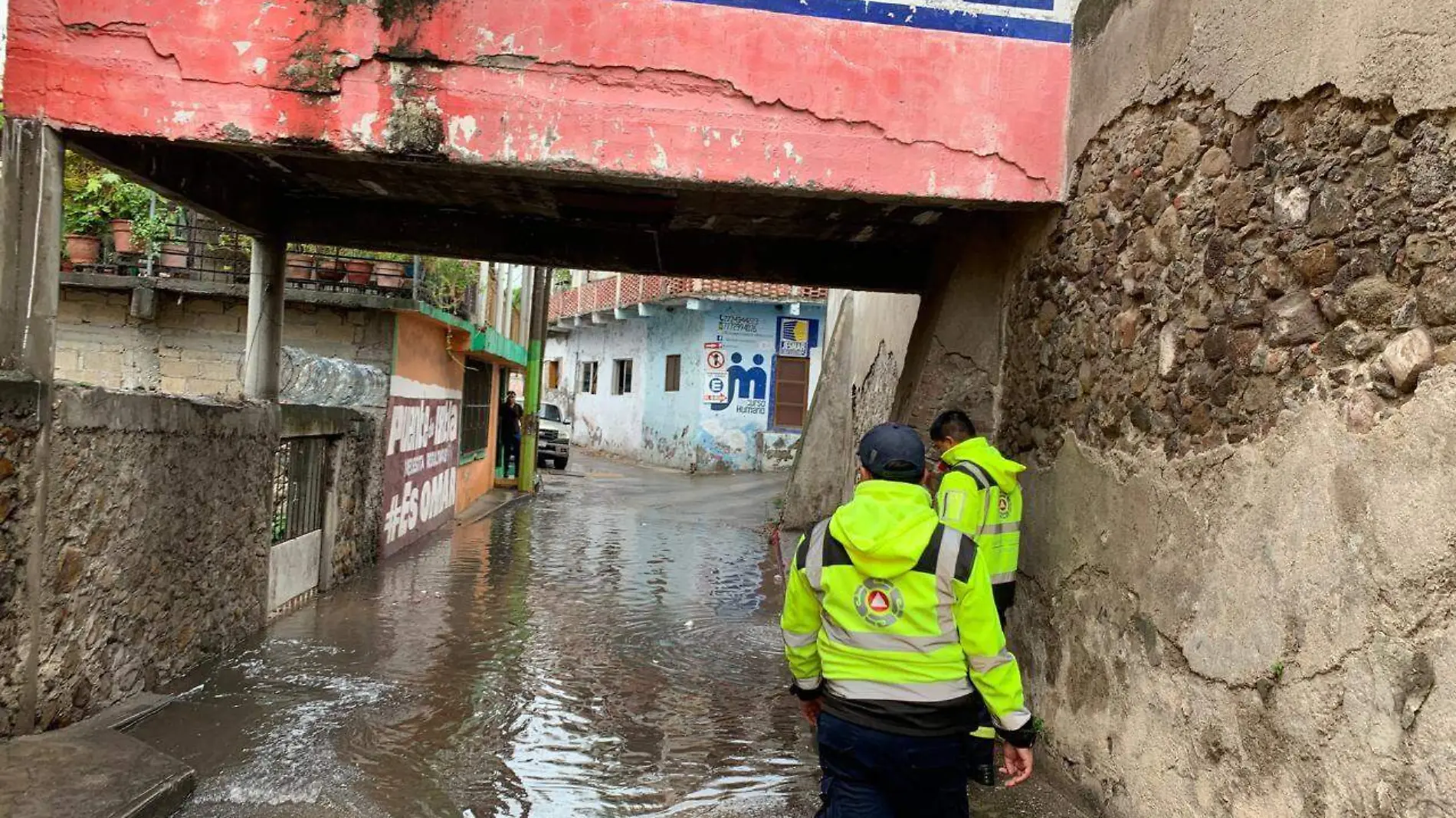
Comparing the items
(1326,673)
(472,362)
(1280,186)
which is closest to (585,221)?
(1280,186)

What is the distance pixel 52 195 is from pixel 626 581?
6.51m

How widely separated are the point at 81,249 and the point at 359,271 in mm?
3176

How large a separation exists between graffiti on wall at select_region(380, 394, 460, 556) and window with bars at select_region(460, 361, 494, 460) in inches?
30.8

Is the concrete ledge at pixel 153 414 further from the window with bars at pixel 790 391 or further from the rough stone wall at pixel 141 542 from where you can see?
the window with bars at pixel 790 391

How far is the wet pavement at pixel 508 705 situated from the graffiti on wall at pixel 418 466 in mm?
876

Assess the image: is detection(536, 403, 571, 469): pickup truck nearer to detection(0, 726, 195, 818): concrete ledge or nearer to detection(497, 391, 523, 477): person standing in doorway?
detection(497, 391, 523, 477): person standing in doorway

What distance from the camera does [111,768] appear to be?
14.4ft

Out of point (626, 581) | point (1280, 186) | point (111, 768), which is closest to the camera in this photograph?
point (1280, 186)

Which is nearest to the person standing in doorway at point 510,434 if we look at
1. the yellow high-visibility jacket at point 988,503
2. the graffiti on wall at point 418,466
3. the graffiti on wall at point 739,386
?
the graffiti on wall at point 418,466

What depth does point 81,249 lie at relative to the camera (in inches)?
449

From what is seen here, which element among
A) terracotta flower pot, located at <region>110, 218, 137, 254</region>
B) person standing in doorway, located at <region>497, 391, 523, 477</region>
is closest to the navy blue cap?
terracotta flower pot, located at <region>110, 218, 137, 254</region>

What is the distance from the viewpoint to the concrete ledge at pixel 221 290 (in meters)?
10.9

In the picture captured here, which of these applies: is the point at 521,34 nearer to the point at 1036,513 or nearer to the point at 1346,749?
the point at 1036,513

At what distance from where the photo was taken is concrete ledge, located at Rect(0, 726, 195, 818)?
13.0 feet
